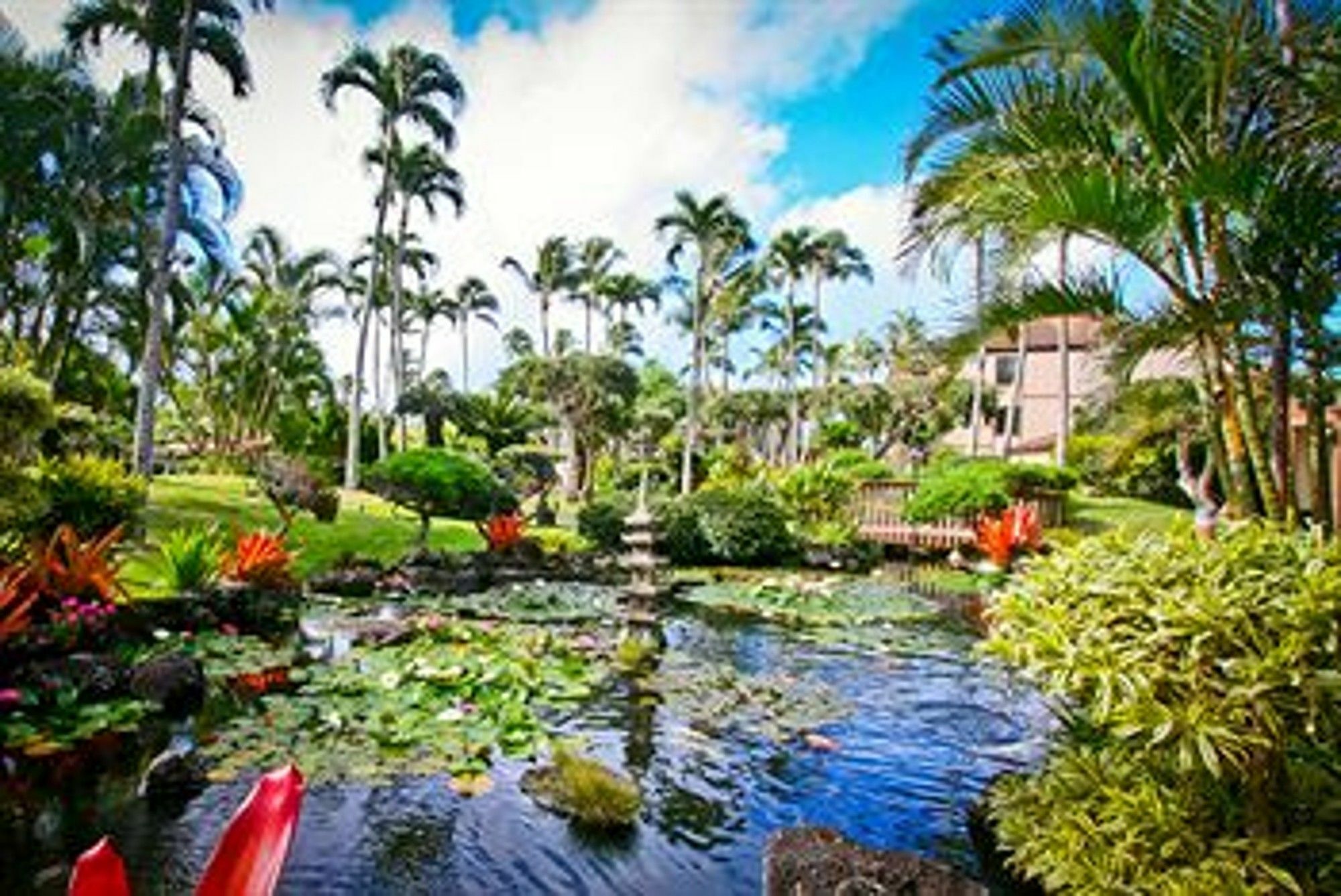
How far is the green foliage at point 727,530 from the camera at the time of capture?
63.1 ft

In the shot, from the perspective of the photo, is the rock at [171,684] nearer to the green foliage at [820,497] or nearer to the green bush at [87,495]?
the green bush at [87,495]

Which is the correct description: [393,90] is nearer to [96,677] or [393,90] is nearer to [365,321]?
[365,321]

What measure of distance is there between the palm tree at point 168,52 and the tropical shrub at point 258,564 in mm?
6419

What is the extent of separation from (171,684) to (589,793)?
3.59 meters

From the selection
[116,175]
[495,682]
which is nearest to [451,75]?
[116,175]

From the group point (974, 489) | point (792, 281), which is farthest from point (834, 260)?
point (974, 489)

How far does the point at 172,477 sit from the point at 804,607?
17.3 m

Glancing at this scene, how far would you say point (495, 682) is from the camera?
7398 mm

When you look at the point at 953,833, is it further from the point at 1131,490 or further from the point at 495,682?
the point at 1131,490

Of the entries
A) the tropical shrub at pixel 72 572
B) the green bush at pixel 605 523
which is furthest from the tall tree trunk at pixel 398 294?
the tropical shrub at pixel 72 572

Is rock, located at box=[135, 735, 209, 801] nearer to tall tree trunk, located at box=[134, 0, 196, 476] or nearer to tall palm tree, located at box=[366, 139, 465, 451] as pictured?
tall tree trunk, located at box=[134, 0, 196, 476]

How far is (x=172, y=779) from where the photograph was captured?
4.83m

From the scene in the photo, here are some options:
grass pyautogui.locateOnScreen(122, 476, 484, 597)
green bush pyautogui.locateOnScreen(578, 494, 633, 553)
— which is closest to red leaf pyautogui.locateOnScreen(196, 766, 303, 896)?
grass pyautogui.locateOnScreen(122, 476, 484, 597)

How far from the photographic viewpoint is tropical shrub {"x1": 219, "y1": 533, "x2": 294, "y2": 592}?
10.3 metres
